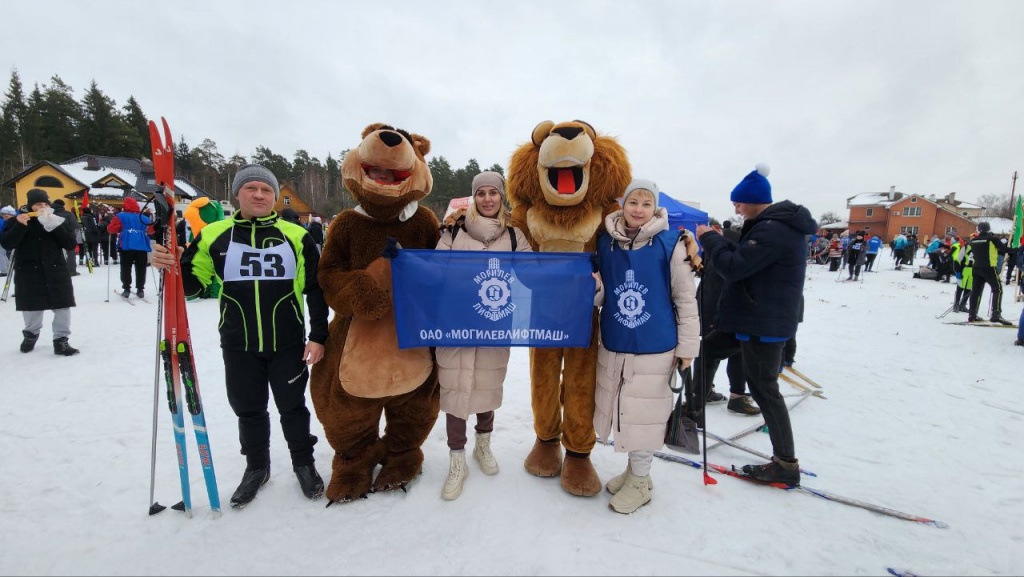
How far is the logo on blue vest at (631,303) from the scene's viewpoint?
8.86 ft

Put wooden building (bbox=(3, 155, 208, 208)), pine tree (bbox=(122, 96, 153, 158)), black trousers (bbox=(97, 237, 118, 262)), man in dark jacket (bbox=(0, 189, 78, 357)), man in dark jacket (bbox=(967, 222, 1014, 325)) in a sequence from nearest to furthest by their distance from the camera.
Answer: man in dark jacket (bbox=(0, 189, 78, 357)), man in dark jacket (bbox=(967, 222, 1014, 325)), black trousers (bbox=(97, 237, 118, 262)), wooden building (bbox=(3, 155, 208, 208)), pine tree (bbox=(122, 96, 153, 158))

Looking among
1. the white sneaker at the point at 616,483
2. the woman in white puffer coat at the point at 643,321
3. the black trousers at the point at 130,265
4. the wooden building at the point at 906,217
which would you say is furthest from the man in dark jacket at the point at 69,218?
the wooden building at the point at 906,217

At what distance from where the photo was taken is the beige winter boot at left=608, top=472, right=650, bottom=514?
2.76m

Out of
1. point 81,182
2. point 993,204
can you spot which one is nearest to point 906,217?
point 993,204

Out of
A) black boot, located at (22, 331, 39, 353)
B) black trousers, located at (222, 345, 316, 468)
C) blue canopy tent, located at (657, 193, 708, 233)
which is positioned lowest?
black boot, located at (22, 331, 39, 353)

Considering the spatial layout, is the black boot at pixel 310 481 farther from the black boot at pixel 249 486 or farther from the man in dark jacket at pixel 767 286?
the man in dark jacket at pixel 767 286

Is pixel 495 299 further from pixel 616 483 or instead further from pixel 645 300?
pixel 616 483

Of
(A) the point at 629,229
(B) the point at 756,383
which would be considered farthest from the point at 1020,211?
(A) the point at 629,229

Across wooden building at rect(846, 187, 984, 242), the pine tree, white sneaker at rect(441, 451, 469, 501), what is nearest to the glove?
white sneaker at rect(441, 451, 469, 501)

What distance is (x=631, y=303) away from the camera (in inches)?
107

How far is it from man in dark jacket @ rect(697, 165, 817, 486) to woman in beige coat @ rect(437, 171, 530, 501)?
158 centimetres

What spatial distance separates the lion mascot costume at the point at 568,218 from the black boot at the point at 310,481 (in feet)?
5.09

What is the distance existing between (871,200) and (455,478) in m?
75.5

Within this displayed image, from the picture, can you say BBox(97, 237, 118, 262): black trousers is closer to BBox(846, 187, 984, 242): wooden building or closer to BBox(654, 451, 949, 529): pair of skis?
BBox(654, 451, 949, 529): pair of skis
